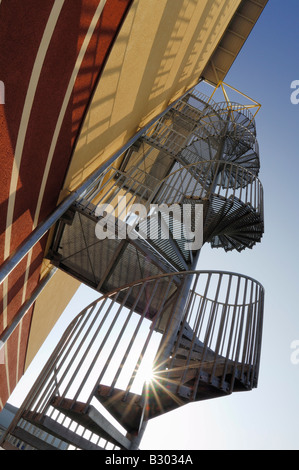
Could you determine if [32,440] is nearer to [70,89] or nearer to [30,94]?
[30,94]

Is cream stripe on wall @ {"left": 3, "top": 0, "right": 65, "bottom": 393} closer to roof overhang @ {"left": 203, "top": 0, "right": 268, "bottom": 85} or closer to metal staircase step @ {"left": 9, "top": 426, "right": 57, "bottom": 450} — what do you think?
metal staircase step @ {"left": 9, "top": 426, "right": 57, "bottom": 450}

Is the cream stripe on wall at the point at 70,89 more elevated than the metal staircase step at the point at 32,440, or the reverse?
the cream stripe on wall at the point at 70,89

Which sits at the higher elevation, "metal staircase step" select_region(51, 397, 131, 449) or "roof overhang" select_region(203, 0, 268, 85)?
"roof overhang" select_region(203, 0, 268, 85)

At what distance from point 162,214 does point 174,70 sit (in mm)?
4787

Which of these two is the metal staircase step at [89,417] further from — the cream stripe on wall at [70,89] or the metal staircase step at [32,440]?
the cream stripe on wall at [70,89]
